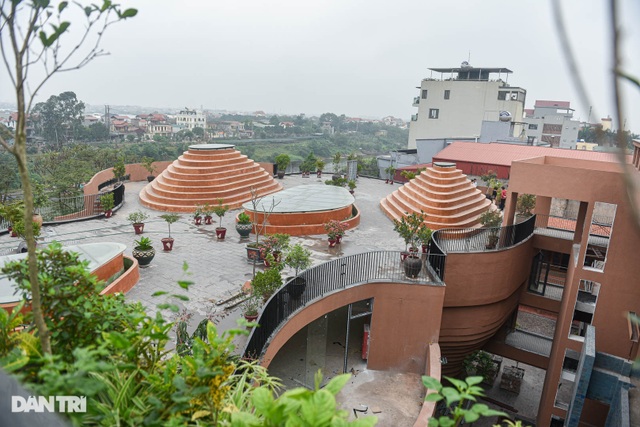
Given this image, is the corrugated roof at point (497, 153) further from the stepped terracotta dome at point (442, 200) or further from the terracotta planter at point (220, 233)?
the terracotta planter at point (220, 233)

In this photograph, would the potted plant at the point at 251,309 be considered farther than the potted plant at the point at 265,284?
No

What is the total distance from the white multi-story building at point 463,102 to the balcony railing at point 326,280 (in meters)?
37.8

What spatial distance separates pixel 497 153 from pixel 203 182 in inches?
780

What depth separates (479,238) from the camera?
Answer: 41.2 ft

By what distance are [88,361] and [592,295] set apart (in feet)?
45.3

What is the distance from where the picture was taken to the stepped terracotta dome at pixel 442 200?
1769 centimetres

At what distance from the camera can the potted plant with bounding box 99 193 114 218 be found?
1722cm

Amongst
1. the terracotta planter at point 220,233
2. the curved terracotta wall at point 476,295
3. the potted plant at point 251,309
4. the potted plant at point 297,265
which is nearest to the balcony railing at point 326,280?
the potted plant at point 297,265

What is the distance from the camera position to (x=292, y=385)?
31.2ft

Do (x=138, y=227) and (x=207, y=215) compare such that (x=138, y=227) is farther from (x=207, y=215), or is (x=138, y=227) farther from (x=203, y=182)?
(x=203, y=182)

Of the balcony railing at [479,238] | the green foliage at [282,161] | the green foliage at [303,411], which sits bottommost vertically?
the balcony railing at [479,238]

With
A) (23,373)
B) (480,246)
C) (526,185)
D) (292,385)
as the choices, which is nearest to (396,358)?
(292,385)

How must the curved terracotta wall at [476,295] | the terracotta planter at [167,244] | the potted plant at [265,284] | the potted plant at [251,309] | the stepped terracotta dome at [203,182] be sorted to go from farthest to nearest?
1. the stepped terracotta dome at [203,182]
2. the terracotta planter at [167,244]
3. the curved terracotta wall at [476,295]
4. the potted plant at [265,284]
5. the potted plant at [251,309]

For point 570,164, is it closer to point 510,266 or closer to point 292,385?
point 510,266
